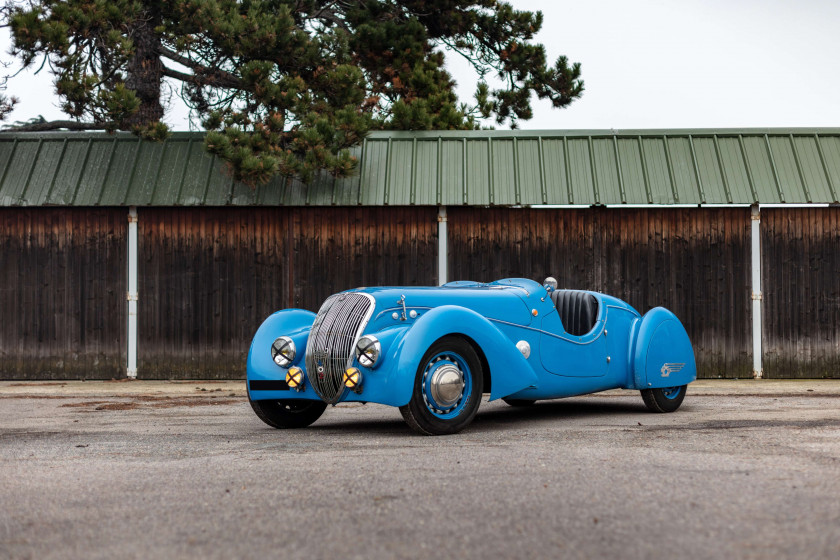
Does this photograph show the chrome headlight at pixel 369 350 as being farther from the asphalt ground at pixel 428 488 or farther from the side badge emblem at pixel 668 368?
the side badge emblem at pixel 668 368

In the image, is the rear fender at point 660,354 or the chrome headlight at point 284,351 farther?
the rear fender at point 660,354

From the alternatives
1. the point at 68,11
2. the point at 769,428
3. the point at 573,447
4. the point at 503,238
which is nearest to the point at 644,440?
the point at 573,447

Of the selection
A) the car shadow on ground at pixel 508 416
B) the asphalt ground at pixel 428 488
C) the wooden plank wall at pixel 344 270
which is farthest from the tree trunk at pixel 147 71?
the asphalt ground at pixel 428 488

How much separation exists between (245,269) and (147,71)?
16.7 ft

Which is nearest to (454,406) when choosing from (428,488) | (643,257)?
(428,488)

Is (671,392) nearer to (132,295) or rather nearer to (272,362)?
(272,362)

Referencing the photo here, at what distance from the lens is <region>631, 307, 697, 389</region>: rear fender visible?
9.26 meters

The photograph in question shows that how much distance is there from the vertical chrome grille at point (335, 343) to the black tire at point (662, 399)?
11.0ft

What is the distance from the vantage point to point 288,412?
862 centimetres

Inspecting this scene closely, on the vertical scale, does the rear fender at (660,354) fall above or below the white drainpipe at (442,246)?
below

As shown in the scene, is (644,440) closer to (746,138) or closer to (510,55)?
(746,138)

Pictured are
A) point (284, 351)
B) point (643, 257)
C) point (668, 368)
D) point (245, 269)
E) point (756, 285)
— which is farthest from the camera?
point (245, 269)

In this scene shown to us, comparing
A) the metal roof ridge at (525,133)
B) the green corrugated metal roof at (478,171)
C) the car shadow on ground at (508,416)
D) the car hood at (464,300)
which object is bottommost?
the car shadow on ground at (508,416)

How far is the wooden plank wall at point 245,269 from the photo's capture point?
15742 millimetres
